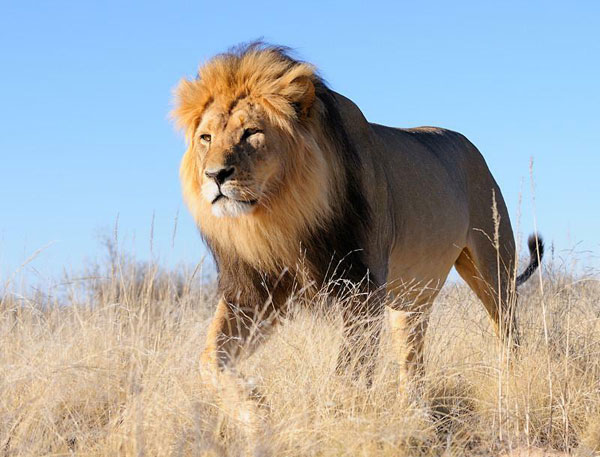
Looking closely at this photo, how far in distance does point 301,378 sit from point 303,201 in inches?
37.3

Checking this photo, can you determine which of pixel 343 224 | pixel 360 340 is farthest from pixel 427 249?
pixel 360 340

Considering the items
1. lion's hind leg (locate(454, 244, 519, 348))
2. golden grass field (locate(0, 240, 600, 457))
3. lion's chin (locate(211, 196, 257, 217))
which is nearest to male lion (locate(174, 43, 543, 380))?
lion's chin (locate(211, 196, 257, 217))

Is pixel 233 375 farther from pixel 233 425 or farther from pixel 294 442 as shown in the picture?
pixel 294 442

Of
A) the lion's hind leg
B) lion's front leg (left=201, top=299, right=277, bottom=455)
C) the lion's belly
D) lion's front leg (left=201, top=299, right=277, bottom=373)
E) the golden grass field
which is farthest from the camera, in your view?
the lion's hind leg

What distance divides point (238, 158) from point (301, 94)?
0.54 meters

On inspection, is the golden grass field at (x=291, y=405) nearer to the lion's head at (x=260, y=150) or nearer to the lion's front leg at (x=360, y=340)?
the lion's front leg at (x=360, y=340)

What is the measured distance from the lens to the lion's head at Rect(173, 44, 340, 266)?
4.38 metres

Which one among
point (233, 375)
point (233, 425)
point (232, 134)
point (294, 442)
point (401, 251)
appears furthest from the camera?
point (401, 251)

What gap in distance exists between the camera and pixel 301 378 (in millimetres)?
3961

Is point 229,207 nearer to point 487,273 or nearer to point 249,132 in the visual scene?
point 249,132

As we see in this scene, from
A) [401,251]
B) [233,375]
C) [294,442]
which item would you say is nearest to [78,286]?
[401,251]

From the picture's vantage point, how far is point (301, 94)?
4570mm

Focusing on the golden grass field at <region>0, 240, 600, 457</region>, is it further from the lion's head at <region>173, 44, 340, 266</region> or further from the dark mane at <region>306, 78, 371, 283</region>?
the lion's head at <region>173, 44, 340, 266</region>

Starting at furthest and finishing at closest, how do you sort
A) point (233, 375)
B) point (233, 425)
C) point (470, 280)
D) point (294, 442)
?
point (470, 280) < point (233, 375) < point (233, 425) < point (294, 442)
